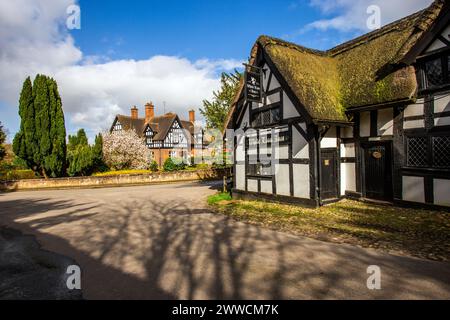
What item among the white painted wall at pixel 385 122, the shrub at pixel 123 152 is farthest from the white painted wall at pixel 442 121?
the shrub at pixel 123 152

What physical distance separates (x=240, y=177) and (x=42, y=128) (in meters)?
19.1

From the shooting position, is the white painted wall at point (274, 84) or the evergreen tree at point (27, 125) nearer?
the white painted wall at point (274, 84)

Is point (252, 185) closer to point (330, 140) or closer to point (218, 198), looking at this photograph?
point (218, 198)

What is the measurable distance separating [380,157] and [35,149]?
82.2ft

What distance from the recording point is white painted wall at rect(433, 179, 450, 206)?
8559 mm

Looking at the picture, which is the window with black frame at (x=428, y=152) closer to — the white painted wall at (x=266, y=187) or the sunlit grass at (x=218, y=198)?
the white painted wall at (x=266, y=187)

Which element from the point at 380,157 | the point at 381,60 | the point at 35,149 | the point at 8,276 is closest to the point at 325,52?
the point at 381,60

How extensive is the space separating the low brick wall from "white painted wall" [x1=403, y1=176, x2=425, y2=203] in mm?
19520

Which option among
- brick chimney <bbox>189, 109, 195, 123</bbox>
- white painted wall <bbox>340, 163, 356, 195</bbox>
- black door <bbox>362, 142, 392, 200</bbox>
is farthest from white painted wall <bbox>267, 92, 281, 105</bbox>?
brick chimney <bbox>189, 109, 195, 123</bbox>

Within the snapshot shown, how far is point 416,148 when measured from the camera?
9398 millimetres

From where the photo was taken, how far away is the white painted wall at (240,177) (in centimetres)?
1327

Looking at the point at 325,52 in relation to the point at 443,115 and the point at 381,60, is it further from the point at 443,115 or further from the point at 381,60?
the point at 443,115

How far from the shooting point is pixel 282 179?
11352mm

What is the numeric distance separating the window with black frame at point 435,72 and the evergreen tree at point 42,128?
25.2m
